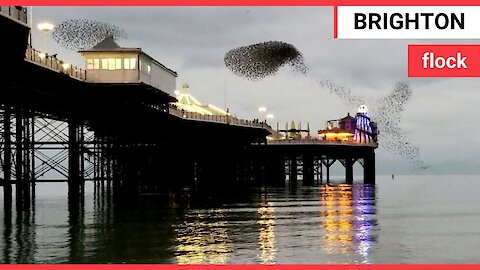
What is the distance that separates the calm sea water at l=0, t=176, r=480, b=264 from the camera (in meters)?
30.4

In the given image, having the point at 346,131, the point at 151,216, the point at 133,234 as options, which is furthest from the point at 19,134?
the point at 346,131

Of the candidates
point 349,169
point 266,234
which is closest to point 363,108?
point 349,169

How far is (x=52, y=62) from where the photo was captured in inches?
2042

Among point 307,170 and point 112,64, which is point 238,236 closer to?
point 112,64

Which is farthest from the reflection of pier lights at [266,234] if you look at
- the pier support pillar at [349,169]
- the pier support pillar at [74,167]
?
the pier support pillar at [349,169]

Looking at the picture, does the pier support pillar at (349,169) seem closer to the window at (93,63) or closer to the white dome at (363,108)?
the white dome at (363,108)

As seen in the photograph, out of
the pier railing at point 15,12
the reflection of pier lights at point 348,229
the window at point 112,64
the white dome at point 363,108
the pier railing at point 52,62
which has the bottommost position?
the reflection of pier lights at point 348,229

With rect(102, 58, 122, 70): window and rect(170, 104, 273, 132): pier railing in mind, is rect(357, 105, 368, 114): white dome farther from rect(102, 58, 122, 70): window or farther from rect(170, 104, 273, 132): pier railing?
rect(102, 58, 122, 70): window

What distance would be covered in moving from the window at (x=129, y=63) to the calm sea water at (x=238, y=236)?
46.9ft

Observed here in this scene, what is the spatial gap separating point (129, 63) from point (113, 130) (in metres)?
10.0

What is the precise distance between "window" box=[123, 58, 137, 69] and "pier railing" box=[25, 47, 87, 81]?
765 cm

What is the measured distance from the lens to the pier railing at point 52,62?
48309 mm

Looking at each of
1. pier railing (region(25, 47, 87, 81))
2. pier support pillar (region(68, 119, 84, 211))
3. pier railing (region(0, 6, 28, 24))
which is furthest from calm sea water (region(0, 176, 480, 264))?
pier railing (region(25, 47, 87, 81))

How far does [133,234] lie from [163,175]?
54936 mm
